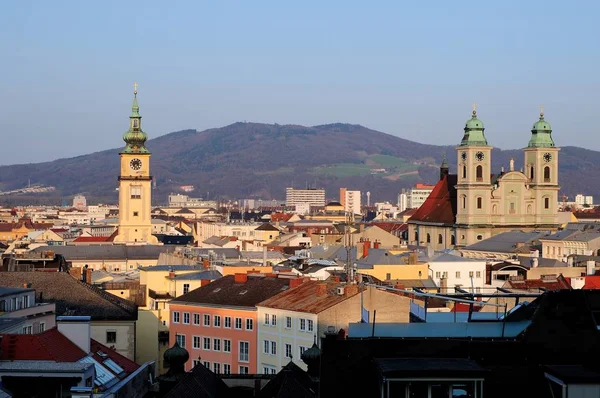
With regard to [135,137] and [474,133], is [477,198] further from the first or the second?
[135,137]

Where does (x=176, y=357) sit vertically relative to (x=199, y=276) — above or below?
above

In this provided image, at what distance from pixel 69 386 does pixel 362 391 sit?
9087 millimetres

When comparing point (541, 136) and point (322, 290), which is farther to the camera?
point (541, 136)

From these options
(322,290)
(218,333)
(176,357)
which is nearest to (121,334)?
(218,333)

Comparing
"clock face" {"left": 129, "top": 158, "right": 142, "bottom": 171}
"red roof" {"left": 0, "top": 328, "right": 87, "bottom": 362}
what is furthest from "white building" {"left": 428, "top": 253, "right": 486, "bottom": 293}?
"clock face" {"left": 129, "top": 158, "right": 142, "bottom": 171}

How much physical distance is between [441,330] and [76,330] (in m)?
12.7

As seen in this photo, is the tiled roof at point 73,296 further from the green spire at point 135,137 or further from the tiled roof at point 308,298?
the green spire at point 135,137

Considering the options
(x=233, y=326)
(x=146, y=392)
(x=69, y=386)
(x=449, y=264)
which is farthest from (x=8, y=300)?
(x=449, y=264)

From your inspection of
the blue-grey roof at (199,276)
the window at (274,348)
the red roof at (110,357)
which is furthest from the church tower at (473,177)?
the red roof at (110,357)

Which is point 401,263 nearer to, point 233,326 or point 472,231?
point 233,326

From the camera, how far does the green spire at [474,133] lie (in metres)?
118

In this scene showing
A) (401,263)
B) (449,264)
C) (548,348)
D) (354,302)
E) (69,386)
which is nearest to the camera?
(548,348)

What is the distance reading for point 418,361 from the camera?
11.0 metres

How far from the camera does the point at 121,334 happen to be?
143 ft
